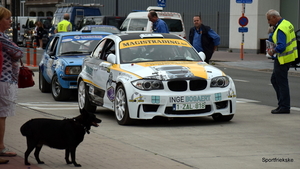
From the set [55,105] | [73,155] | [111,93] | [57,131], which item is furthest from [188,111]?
[55,105]

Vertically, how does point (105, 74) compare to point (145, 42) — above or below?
below

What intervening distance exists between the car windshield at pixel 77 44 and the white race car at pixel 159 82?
3.29 m

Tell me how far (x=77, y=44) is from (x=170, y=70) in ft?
16.9

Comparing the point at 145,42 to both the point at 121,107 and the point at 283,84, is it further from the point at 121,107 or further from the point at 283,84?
the point at 283,84

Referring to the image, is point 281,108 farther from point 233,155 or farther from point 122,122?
point 233,155

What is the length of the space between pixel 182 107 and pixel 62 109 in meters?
3.50

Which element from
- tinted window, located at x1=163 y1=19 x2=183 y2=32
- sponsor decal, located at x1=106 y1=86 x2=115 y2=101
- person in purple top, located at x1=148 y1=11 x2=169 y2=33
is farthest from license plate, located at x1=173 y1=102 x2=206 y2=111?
tinted window, located at x1=163 y1=19 x2=183 y2=32

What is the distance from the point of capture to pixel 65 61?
13.6 m

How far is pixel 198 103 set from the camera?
9.71m

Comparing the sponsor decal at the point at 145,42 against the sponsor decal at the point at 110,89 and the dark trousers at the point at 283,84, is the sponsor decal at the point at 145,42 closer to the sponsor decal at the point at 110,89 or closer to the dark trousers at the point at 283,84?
the sponsor decal at the point at 110,89

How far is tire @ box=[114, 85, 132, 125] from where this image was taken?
32.2ft

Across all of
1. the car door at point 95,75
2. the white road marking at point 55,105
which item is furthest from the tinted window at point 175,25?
the car door at point 95,75

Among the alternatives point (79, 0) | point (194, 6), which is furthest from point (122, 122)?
point (79, 0)

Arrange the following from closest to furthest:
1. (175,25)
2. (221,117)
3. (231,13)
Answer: (221,117), (175,25), (231,13)
